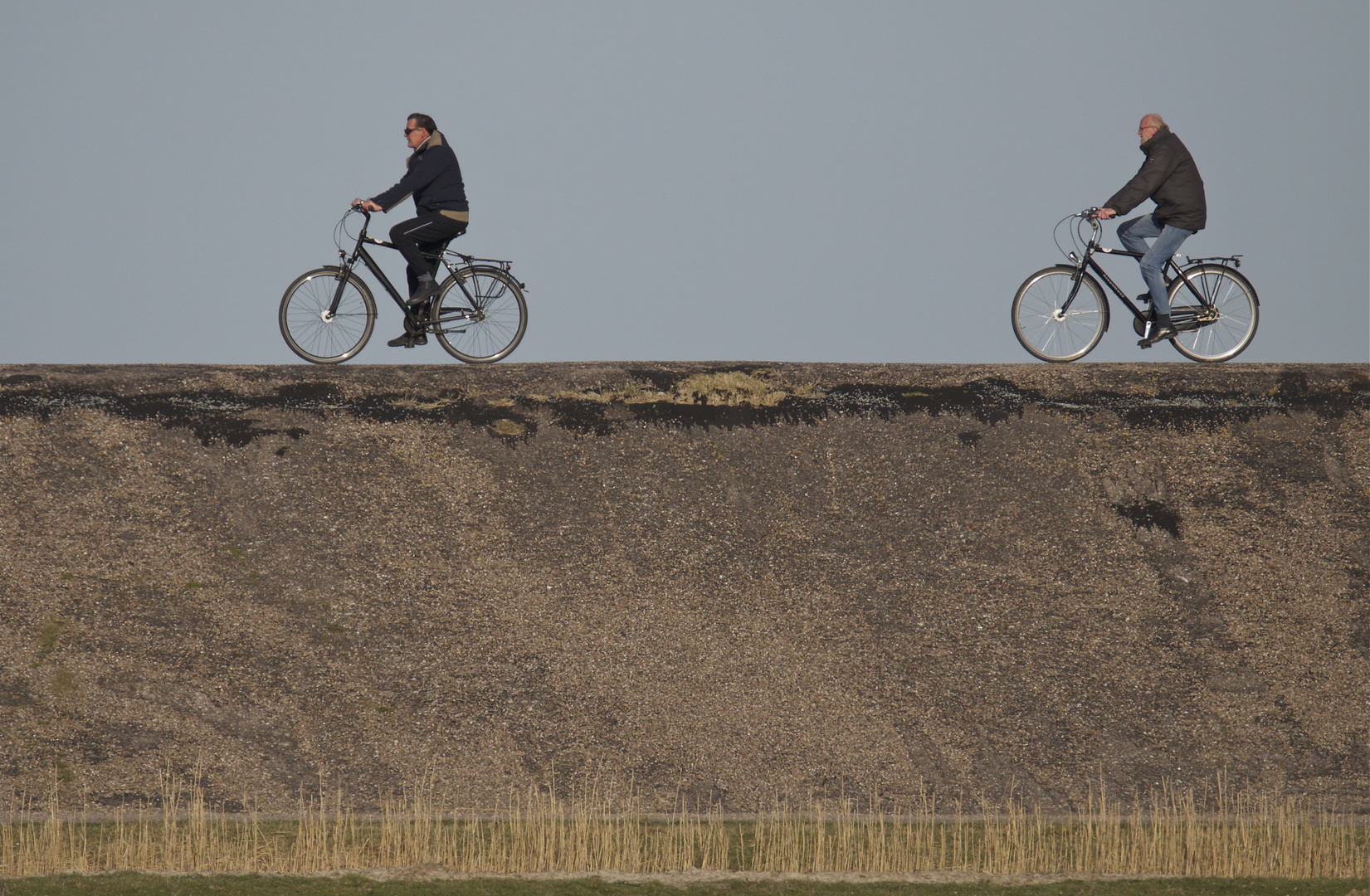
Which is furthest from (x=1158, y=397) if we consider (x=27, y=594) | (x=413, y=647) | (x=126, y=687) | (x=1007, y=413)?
(x=27, y=594)

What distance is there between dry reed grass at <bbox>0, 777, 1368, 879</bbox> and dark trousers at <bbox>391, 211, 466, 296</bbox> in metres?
6.90

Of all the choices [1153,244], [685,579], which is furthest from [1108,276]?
[685,579]

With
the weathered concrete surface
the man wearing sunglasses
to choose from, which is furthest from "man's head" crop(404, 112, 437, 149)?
the weathered concrete surface

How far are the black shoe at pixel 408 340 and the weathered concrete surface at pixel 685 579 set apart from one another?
1.25 metres

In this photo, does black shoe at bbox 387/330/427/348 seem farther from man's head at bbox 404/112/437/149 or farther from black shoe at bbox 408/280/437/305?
man's head at bbox 404/112/437/149

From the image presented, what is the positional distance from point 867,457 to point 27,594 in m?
11.0

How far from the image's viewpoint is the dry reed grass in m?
9.92

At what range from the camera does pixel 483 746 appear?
12383 millimetres

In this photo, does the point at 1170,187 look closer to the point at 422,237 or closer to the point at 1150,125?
the point at 1150,125

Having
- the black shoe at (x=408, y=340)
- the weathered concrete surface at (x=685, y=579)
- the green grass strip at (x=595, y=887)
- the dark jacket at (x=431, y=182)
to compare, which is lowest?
the green grass strip at (x=595, y=887)

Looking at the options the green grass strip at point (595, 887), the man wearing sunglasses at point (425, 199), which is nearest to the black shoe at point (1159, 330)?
the green grass strip at point (595, 887)

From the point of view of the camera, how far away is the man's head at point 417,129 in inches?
558

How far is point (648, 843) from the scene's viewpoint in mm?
10406

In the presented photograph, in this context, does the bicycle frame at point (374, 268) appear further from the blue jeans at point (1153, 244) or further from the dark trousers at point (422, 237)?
the blue jeans at point (1153, 244)
